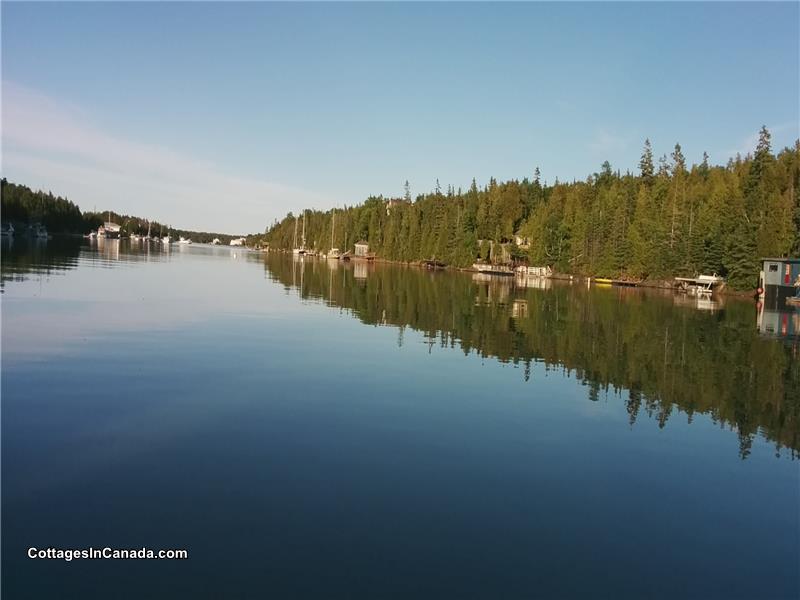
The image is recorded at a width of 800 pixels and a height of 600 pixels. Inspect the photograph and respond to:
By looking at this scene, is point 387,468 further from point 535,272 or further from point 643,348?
point 535,272

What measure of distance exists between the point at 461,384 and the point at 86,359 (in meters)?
11.2

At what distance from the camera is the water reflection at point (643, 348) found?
17.7 meters

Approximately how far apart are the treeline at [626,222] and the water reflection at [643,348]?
37.7 m

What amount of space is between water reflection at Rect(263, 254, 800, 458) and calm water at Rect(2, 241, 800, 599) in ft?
0.63

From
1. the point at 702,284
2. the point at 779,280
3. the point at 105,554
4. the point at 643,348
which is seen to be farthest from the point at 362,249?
the point at 105,554

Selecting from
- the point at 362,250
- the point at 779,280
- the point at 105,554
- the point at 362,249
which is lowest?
the point at 105,554

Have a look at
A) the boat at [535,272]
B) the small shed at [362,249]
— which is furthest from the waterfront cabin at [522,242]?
the small shed at [362,249]

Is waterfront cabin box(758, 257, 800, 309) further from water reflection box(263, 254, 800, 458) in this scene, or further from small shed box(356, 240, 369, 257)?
small shed box(356, 240, 369, 257)

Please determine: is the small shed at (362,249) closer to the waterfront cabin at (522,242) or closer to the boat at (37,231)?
the waterfront cabin at (522,242)

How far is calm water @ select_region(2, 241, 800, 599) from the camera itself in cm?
771

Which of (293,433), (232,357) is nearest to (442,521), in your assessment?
(293,433)

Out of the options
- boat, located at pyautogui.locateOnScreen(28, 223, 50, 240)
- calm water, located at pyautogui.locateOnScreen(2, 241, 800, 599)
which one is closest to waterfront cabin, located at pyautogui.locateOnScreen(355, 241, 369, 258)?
boat, located at pyautogui.locateOnScreen(28, 223, 50, 240)

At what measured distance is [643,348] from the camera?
28.3m

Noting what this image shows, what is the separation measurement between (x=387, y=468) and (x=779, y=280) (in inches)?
2471
